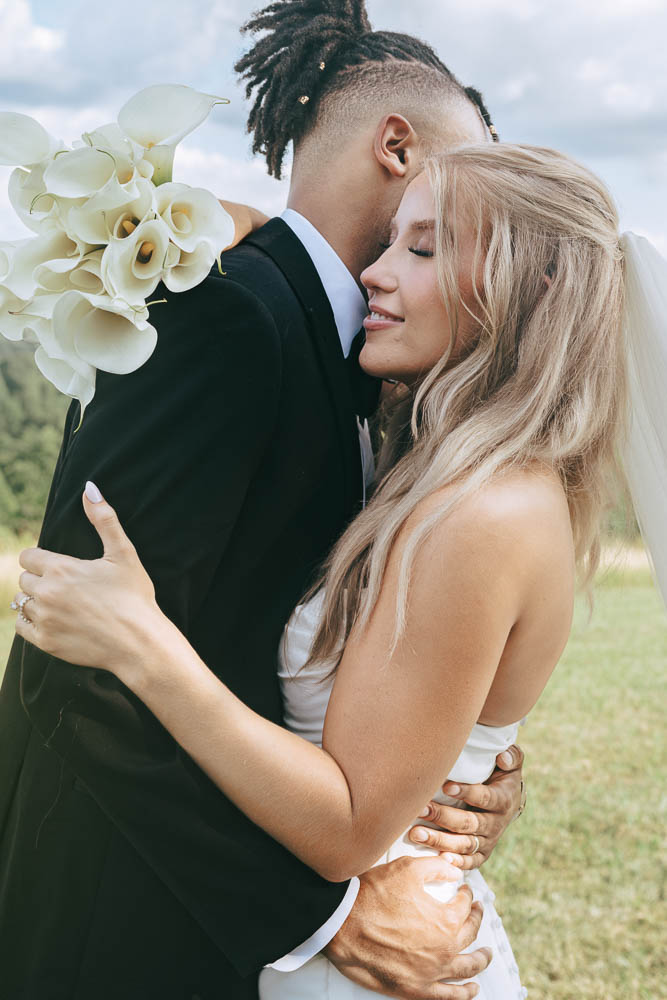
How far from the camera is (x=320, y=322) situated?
7.10 ft

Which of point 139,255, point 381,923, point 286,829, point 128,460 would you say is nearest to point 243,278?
point 139,255

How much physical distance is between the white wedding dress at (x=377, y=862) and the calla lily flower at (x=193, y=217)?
81cm

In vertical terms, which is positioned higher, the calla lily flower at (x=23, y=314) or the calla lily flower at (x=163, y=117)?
the calla lily flower at (x=163, y=117)

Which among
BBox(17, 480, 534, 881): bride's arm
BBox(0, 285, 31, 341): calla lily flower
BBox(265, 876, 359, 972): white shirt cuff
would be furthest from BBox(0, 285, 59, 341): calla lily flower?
BBox(265, 876, 359, 972): white shirt cuff

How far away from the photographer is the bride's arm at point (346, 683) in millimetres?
1788

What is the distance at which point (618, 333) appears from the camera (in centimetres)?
230

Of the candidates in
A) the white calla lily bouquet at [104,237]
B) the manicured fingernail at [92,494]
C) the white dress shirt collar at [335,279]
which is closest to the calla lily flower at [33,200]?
the white calla lily bouquet at [104,237]

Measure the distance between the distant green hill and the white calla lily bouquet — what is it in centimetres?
1546

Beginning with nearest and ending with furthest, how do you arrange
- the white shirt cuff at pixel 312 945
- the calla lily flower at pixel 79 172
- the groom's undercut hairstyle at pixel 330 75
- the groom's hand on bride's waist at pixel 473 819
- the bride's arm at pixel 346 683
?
the calla lily flower at pixel 79 172, the bride's arm at pixel 346 683, the white shirt cuff at pixel 312 945, the groom's hand on bride's waist at pixel 473 819, the groom's undercut hairstyle at pixel 330 75

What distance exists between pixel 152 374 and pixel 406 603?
2.19 feet

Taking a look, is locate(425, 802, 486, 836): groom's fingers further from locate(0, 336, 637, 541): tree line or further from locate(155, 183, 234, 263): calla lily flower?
locate(0, 336, 637, 541): tree line

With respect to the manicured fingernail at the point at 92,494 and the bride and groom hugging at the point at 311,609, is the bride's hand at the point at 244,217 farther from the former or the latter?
the manicured fingernail at the point at 92,494

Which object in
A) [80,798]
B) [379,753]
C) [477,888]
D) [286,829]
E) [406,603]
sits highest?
[406,603]

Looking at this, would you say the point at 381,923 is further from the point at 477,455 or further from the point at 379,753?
the point at 477,455
